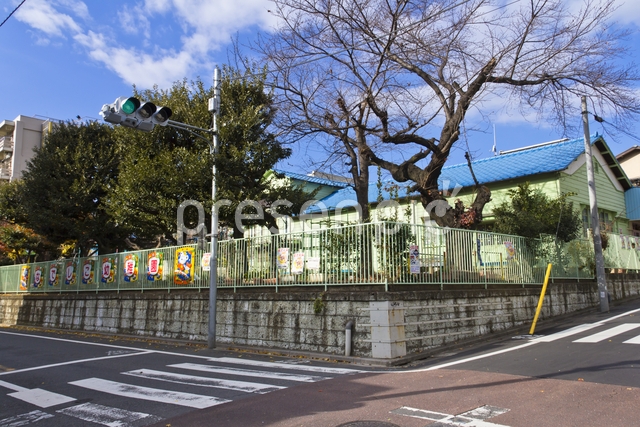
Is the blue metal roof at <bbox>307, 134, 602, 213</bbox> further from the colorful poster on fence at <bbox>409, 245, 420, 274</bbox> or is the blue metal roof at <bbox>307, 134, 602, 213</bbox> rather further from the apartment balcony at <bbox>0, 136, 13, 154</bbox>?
the apartment balcony at <bbox>0, 136, 13, 154</bbox>

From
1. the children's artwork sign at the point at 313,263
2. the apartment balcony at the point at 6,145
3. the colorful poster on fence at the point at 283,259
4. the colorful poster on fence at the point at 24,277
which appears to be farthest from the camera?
the apartment balcony at the point at 6,145

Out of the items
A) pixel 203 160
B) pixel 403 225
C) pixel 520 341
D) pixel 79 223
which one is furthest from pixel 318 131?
pixel 79 223

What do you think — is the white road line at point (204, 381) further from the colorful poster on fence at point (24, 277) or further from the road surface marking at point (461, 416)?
the colorful poster on fence at point (24, 277)

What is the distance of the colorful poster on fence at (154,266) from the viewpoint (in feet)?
57.2

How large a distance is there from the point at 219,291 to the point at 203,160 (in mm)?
4314

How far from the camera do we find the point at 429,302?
1112 cm

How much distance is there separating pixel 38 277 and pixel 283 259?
60.6 ft

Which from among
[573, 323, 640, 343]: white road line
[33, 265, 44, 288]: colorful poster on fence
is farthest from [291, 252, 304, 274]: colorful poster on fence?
[33, 265, 44, 288]: colorful poster on fence

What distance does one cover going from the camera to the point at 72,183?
2239cm

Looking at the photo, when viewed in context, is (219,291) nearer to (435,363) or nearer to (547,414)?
(435,363)

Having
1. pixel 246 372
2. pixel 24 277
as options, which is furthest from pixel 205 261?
pixel 24 277

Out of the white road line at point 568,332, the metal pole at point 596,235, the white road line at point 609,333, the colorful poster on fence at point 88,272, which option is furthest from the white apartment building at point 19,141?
the white road line at point 609,333

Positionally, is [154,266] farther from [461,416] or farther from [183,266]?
[461,416]

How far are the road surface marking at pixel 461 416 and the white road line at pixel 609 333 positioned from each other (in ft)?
20.0
